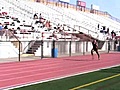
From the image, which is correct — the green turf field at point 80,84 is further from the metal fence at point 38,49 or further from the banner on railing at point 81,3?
the banner on railing at point 81,3

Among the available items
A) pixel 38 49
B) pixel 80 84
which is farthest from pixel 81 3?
pixel 80 84

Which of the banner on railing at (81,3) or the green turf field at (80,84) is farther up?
the banner on railing at (81,3)

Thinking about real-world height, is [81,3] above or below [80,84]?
above

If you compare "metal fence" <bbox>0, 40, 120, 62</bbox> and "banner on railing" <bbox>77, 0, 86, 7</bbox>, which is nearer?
"metal fence" <bbox>0, 40, 120, 62</bbox>

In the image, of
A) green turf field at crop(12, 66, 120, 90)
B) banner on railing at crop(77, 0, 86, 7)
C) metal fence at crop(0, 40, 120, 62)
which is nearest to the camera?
green turf field at crop(12, 66, 120, 90)

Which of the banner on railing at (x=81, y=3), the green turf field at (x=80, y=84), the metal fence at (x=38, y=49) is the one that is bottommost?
the green turf field at (x=80, y=84)

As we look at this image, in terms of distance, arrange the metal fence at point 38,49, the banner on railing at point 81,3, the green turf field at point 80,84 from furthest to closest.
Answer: the banner on railing at point 81,3
the metal fence at point 38,49
the green turf field at point 80,84

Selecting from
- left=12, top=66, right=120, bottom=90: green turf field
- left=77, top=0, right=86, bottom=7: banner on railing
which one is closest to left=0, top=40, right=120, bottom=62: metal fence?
left=12, top=66, right=120, bottom=90: green turf field

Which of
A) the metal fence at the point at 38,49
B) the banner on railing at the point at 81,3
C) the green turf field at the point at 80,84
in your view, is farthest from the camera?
the banner on railing at the point at 81,3

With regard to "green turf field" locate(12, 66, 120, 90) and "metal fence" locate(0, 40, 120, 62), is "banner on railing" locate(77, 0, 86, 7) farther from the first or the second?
"green turf field" locate(12, 66, 120, 90)

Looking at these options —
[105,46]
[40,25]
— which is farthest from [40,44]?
[105,46]

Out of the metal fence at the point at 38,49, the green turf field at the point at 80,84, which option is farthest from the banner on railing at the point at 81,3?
the green turf field at the point at 80,84

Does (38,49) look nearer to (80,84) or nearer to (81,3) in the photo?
(80,84)

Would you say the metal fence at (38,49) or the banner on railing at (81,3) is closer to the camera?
the metal fence at (38,49)
